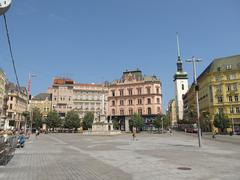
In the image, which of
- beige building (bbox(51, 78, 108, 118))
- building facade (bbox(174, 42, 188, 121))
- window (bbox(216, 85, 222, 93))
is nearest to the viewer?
window (bbox(216, 85, 222, 93))

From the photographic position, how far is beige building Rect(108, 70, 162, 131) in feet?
280

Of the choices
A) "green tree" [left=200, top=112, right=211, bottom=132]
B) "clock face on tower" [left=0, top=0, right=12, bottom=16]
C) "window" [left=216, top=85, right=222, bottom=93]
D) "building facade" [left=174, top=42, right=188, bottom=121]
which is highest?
"building facade" [left=174, top=42, right=188, bottom=121]

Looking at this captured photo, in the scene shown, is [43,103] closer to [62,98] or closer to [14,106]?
[62,98]

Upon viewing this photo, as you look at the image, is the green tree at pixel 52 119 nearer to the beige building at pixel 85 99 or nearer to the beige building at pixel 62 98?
the beige building at pixel 62 98

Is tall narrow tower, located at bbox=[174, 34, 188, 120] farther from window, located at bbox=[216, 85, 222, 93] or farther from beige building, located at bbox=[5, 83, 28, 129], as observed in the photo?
beige building, located at bbox=[5, 83, 28, 129]

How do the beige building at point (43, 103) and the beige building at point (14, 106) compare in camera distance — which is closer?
the beige building at point (14, 106)

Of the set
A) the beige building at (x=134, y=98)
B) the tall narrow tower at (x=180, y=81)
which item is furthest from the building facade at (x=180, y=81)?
the beige building at (x=134, y=98)

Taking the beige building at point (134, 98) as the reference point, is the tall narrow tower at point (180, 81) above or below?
above

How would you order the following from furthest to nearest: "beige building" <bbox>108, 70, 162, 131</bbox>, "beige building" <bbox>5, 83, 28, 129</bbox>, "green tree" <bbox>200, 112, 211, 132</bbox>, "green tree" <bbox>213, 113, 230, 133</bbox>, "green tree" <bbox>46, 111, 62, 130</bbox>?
"beige building" <bbox>108, 70, 162, 131</bbox>
"beige building" <bbox>5, 83, 28, 129</bbox>
"green tree" <bbox>46, 111, 62, 130</bbox>
"green tree" <bbox>200, 112, 211, 132</bbox>
"green tree" <bbox>213, 113, 230, 133</bbox>

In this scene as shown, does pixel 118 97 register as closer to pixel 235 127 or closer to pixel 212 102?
pixel 212 102

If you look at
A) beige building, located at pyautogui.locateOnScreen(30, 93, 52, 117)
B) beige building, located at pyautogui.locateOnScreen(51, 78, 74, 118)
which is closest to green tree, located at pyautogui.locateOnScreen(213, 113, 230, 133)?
beige building, located at pyautogui.locateOnScreen(51, 78, 74, 118)

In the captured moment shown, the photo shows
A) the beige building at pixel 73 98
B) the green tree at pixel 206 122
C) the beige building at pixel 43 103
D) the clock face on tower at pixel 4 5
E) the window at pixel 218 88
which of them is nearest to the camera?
the clock face on tower at pixel 4 5

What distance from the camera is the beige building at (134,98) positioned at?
85250 millimetres

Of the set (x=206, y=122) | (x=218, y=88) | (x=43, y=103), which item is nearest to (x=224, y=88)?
(x=218, y=88)
